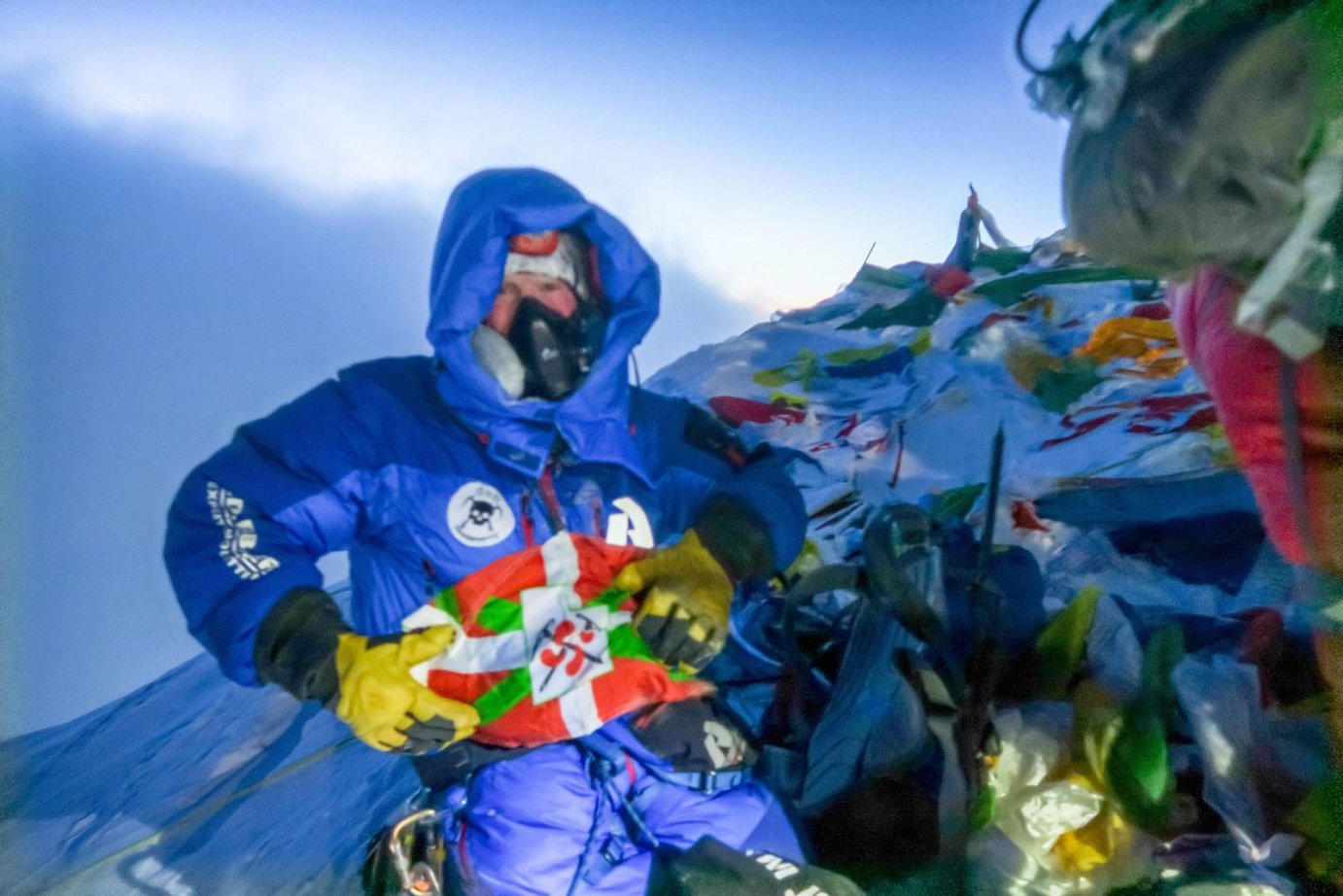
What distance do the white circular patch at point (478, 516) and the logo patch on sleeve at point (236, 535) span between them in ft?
0.72

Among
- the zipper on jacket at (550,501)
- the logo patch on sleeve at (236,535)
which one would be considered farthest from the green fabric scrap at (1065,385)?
the logo patch on sleeve at (236,535)

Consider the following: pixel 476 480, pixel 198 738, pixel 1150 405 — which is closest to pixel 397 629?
pixel 476 480

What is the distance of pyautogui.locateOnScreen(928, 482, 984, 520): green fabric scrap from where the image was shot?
67.0 inches

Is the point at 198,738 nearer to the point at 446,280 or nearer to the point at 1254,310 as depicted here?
the point at 446,280

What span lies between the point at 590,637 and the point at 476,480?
0.26m

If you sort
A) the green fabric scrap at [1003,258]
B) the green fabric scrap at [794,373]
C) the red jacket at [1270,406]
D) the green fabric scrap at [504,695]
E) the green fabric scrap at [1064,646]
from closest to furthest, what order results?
the red jacket at [1270,406], the green fabric scrap at [504,695], the green fabric scrap at [1064,646], the green fabric scrap at [794,373], the green fabric scrap at [1003,258]

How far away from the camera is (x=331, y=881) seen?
1.35 metres

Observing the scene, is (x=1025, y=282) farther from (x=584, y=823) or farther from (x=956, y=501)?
(x=584, y=823)

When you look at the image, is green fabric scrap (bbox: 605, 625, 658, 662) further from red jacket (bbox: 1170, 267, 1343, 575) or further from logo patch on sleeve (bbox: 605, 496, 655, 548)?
red jacket (bbox: 1170, 267, 1343, 575)

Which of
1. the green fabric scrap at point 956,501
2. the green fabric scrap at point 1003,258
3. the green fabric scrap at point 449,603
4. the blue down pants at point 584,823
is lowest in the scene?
the blue down pants at point 584,823

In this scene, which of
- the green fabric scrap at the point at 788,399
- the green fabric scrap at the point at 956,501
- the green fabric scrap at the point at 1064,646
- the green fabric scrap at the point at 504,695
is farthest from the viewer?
the green fabric scrap at the point at 788,399

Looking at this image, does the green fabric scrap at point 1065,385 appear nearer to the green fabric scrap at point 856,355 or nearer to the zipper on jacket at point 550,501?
the green fabric scrap at point 856,355

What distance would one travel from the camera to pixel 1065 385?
2137 millimetres

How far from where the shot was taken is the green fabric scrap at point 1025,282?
8.24 feet
